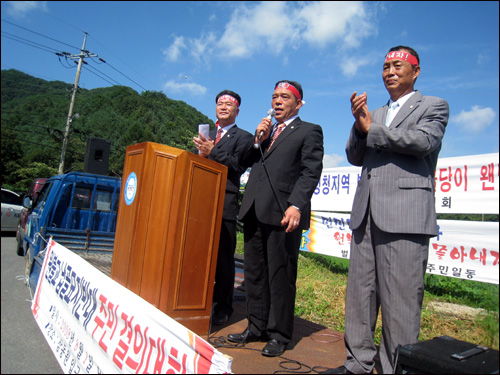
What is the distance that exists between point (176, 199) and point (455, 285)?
4.10 m

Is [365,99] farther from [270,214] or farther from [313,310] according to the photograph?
[313,310]

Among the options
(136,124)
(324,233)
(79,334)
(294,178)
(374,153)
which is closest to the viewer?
(374,153)

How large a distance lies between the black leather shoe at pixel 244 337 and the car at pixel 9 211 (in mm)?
12340

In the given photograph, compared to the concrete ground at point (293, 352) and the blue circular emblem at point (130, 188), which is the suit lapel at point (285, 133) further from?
the concrete ground at point (293, 352)

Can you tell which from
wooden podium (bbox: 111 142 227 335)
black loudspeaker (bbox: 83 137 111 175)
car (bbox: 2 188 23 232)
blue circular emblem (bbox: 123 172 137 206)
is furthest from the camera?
black loudspeaker (bbox: 83 137 111 175)

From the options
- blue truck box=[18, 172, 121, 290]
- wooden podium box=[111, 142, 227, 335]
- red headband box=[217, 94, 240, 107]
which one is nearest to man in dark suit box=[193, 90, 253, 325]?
red headband box=[217, 94, 240, 107]

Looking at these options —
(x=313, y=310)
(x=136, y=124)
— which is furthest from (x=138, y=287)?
(x=136, y=124)

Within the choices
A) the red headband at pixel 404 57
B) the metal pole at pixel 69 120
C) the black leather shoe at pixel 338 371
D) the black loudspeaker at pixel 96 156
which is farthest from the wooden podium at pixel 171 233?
the metal pole at pixel 69 120

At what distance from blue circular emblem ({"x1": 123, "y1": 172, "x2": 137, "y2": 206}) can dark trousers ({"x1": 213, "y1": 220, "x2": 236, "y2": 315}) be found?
31.6 inches

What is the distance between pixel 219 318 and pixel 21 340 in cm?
209

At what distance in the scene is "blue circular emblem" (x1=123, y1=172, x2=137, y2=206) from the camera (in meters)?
2.43

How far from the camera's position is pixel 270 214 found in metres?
2.36

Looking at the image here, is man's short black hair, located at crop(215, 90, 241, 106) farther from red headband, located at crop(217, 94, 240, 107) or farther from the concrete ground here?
the concrete ground

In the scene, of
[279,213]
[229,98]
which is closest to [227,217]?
[279,213]
